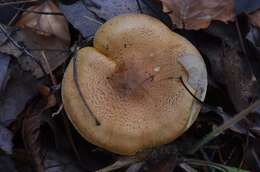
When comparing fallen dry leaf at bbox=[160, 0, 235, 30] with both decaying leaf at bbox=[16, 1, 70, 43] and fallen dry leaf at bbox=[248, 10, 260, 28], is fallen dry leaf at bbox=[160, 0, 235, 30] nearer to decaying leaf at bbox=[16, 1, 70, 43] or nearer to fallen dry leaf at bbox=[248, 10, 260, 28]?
fallen dry leaf at bbox=[248, 10, 260, 28]

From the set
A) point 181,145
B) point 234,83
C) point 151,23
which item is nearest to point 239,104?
point 234,83

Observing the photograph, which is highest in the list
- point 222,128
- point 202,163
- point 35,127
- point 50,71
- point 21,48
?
point 21,48

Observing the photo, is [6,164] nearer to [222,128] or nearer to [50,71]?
[50,71]

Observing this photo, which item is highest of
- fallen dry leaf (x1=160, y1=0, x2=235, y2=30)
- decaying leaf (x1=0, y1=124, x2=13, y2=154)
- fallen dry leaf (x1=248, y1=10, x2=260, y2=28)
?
fallen dry leaf (x1=160, y1=0, x2=235, y2=30)

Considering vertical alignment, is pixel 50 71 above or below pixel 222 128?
above

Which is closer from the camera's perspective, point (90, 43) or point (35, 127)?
point (35, 127)

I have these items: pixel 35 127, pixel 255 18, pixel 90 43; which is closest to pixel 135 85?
pixel 90 43

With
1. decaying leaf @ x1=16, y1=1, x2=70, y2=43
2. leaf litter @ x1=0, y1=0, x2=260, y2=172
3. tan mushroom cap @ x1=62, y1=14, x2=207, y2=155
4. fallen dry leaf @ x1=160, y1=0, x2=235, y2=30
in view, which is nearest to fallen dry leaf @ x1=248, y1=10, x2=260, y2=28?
leaf litter @ x1=0, y1=0, x2=260, y2=172
